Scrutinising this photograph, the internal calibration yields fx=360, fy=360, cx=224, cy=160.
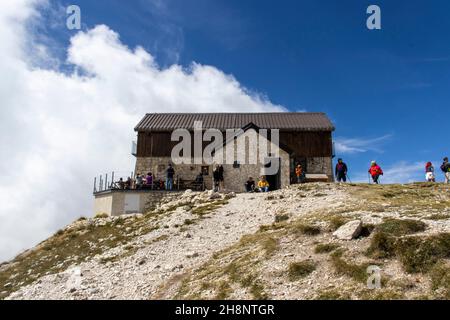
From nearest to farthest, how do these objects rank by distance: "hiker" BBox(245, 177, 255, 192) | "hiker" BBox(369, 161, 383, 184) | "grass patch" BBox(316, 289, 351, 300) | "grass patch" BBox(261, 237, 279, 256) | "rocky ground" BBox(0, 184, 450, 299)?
"grass patch" BBox(316, 289, 351, 300) < "rocky ground" BBox(0, 184, 450, 299) < "grass patch" BBox(261, 237, 279, 256) < "hiker" BBox(369, 161, 383, 184) < "hiker" BBox(245, 177, 255, 192)

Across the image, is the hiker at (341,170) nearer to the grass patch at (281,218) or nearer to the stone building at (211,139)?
the stone building at (211,139)

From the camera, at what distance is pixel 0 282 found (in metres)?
16.4

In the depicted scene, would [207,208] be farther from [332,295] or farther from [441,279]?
[441,279]

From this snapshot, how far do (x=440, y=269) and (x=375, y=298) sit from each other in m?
1.95

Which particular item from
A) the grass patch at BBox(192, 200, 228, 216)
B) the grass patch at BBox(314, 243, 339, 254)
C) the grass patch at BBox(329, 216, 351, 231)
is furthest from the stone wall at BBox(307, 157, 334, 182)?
the grass patch at BBox(314, 243, 339, 254)

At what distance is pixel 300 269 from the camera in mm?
10125

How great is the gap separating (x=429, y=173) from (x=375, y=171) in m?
4.58

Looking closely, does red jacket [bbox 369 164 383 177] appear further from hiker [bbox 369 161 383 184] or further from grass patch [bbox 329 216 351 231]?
grass patch [bbox 329 216 351 231]

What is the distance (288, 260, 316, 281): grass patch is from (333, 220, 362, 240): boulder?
1806 millimetres

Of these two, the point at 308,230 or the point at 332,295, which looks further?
the point at 308,230

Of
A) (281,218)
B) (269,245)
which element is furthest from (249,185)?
(269,245)

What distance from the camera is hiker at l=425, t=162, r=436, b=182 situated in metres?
27.0

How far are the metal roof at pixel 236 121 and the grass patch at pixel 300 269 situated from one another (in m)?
31.0
